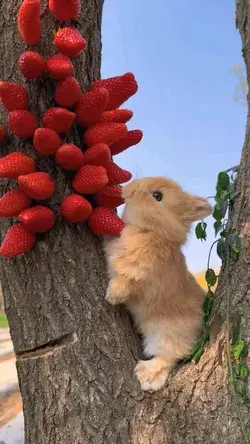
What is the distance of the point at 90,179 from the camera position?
1046 millimetres

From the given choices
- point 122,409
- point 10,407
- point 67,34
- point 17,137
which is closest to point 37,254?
point 17,137

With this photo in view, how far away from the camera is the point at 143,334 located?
116 cm

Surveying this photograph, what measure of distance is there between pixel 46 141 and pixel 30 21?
26 cm

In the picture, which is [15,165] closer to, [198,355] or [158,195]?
[158,195]

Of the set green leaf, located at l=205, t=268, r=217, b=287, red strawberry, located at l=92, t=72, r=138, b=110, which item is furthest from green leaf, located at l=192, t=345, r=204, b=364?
red strawberry, located at l=92, t=72, r=138, b=110

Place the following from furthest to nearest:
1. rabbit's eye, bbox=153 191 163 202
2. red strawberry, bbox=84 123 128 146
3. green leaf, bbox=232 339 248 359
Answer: rabbit's eye, bbox=153 191 163 202 → red strawberry, bbox=84 123 128 146 → green leaf, bbox=232 339 248 359

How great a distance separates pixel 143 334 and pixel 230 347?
0.23 meters

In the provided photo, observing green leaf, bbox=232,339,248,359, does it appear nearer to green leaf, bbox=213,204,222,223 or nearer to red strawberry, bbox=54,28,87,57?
green leaf, bbox=213,204,222,223

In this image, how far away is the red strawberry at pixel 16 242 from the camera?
1.04 metres

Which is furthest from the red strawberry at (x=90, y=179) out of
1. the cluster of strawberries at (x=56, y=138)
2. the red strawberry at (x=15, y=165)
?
the red strawberry at (x=15, y=165)

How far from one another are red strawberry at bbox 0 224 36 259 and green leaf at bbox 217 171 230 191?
0.45 metres

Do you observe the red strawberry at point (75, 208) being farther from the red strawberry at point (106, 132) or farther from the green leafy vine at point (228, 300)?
the green leafy vine at point (228, 300)

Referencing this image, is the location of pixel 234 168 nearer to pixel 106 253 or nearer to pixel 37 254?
pixel 106 253

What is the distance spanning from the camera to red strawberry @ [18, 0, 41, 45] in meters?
1.03
